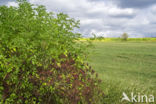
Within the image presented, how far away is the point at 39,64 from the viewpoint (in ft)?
12.9

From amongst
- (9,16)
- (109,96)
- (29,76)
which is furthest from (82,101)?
(9,16)

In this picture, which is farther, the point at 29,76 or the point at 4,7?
the point at 4,7

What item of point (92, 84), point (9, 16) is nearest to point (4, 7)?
point (9, 16)

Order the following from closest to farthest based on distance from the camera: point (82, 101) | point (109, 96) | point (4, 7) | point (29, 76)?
point (29, 76)
point (82, 101)
point (4, 7)
point (109, 96)

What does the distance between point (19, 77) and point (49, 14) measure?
1869 millimetres

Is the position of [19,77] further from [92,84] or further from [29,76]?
[92,84]

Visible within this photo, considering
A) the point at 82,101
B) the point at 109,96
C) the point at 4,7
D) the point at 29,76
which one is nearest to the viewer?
the point at 29,76

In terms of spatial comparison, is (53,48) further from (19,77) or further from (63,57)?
(19,77)

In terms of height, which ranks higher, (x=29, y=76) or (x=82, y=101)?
(x=29, y=76)

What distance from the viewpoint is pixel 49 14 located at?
4.90 meters

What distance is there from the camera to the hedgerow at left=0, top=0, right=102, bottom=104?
3.91 meters

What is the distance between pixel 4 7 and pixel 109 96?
143 inches

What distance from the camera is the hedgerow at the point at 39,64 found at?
3.91 m

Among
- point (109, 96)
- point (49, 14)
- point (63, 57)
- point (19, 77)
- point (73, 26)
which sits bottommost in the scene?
point (109, 96)
